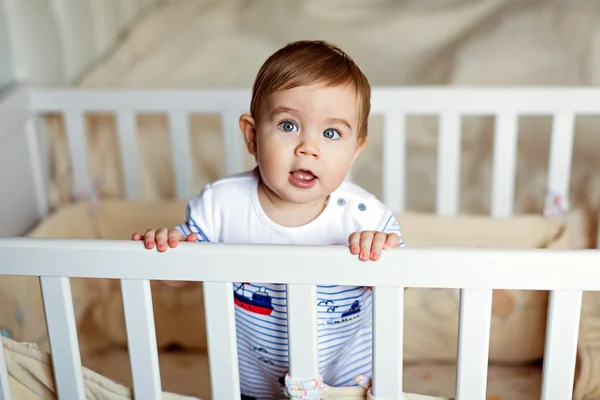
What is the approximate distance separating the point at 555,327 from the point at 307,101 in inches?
14.1

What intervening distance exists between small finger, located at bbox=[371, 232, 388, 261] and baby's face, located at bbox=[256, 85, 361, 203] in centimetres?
13

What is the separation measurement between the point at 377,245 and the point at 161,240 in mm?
228

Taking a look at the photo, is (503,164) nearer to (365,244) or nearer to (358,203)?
(358,203)

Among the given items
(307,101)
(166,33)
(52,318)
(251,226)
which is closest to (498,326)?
(251,226)

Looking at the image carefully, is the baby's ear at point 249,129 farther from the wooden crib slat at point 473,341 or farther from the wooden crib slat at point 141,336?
the wooden crib slat at point 473,341

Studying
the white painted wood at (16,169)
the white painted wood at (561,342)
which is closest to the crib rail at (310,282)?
the white painted wood at (561,342)

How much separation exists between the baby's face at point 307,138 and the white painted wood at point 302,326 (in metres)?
0.15

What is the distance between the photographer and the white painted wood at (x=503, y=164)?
150cm

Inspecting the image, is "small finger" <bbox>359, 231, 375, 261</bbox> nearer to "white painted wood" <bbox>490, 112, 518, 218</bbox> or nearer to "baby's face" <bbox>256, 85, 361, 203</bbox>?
"baby's face" <bbox>256, 85, 361, 203</bbox>

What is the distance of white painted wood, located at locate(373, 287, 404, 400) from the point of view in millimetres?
869

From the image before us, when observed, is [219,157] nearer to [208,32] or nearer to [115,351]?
[208,32]

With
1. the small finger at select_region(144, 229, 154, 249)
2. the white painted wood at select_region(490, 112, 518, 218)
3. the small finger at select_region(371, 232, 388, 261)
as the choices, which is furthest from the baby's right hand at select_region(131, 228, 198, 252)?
the white painted wood at select_region(490, 112, 518, 218)

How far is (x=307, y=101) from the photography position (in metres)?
0.95

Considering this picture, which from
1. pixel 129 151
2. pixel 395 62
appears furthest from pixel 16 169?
pixel 395 62
